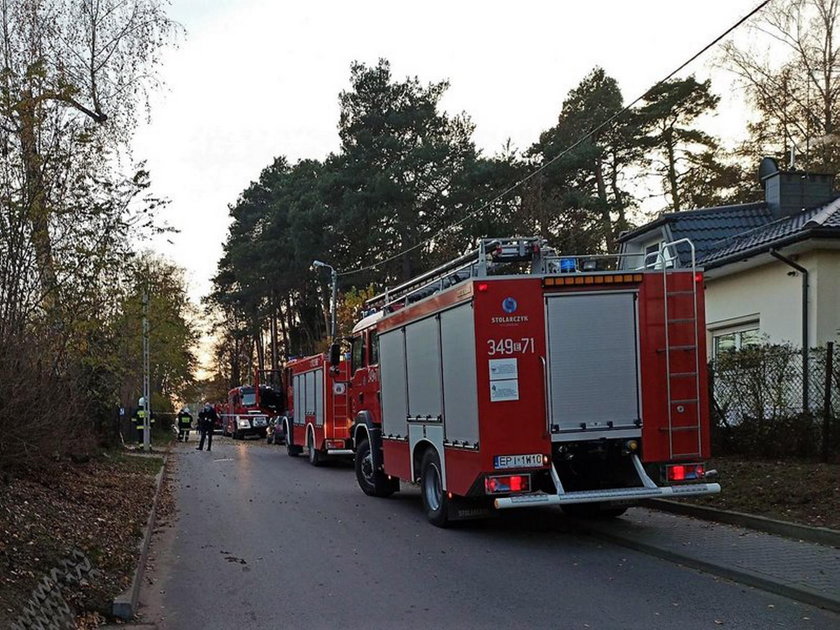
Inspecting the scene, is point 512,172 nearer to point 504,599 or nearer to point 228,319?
point 504,599

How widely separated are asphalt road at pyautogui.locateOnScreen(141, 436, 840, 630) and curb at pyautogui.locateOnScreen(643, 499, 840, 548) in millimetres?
1466

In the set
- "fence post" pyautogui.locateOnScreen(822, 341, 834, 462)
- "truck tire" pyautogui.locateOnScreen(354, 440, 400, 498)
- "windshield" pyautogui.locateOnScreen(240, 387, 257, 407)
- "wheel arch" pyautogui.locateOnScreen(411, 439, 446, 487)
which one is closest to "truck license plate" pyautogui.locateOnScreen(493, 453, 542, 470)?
"wheel arch" pyautogui.locateOnScreen(411, 439, 446, 487)

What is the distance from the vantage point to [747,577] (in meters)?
7.23

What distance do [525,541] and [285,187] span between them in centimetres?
4268

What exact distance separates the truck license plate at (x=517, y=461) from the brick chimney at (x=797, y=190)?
50.6 feet

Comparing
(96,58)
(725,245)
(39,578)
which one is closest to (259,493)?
(96,58)

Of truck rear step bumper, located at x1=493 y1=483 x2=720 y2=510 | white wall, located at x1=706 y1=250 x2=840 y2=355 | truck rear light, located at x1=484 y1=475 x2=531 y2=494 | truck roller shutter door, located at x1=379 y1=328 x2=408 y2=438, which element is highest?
white wall, located at x1=706 y1=250 x2=840 y2=355

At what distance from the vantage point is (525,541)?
9.70 metres

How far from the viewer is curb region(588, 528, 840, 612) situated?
254 inches

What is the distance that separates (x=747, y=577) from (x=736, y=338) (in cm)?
1195

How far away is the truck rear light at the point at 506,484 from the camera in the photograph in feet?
29.5

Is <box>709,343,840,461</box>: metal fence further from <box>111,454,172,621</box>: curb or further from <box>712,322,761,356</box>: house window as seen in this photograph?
<box>111,454,172,621</box>: curb

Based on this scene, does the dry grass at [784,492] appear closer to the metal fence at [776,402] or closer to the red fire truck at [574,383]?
the metal fence at [776,402]

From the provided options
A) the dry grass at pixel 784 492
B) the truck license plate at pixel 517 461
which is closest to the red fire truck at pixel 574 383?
the truck license plate at pixel 517 461
